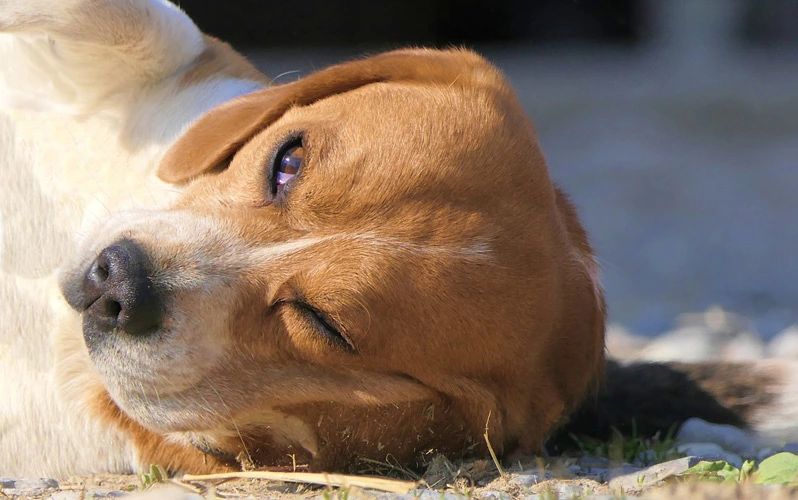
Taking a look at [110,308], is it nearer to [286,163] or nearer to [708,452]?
[286,163]

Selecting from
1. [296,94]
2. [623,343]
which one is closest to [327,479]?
[296,94]

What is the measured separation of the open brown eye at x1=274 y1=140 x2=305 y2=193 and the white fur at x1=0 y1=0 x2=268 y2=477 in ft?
1.54

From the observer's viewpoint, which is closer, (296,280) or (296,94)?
(296,280)

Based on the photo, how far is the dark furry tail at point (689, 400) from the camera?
3.71m

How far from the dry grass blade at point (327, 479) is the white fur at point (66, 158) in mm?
437

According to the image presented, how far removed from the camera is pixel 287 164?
2.98m

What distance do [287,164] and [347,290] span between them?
1.56 ft

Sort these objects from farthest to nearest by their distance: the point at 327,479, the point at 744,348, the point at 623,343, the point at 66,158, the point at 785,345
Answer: the point at 623,343 < the point at 744,348 < the point at 785,345 < the point at 66,158 < the point at 327,479

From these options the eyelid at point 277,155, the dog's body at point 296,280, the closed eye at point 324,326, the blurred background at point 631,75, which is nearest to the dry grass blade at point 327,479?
the dog's body at point 296,280

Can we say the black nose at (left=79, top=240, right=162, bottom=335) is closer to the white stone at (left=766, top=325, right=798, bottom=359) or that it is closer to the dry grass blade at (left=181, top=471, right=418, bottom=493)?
the dry grass blade at (left=181, top=471, right=418, bottom=493)

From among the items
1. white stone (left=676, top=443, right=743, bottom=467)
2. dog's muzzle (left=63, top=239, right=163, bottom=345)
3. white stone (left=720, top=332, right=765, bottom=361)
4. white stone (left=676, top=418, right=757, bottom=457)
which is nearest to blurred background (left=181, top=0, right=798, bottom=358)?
white stone (left=720, top=332, right=765, bottom=361)

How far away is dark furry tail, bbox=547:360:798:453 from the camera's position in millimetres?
3707

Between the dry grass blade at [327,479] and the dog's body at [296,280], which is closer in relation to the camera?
the dry grass blade at [327,479]

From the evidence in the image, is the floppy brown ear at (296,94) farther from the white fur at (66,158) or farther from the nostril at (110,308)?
the nostril at (110,308)
